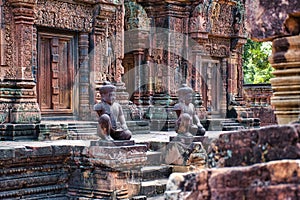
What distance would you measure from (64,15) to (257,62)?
16204 millimetres

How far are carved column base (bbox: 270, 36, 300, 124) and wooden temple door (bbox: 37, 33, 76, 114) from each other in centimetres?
641

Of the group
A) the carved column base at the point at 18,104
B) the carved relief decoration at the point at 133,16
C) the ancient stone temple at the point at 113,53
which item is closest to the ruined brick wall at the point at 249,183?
the ancient stone temple at the point at 113,53

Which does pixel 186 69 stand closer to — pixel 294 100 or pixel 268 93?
pixel 268 93

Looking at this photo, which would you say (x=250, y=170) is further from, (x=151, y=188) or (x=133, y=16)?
(x=133, y=16)

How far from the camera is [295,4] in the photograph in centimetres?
383

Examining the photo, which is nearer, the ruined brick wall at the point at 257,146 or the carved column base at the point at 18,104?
the ruined brick wall at the point at 257,146

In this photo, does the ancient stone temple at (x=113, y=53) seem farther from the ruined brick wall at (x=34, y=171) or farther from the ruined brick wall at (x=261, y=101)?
the ruined brick wall at (x=261, y=101)

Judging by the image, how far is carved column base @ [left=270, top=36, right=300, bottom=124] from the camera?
13.7ft

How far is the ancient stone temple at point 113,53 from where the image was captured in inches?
364

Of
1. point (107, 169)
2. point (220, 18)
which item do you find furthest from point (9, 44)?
point (220, 18)

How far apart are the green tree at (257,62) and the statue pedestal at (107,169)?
17.1m

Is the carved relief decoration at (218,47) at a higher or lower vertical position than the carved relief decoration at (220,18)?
lower

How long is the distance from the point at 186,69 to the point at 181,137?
4804 millimetres

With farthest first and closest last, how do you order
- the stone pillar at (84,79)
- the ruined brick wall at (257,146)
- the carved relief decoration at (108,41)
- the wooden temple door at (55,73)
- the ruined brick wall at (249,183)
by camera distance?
the carved relief decoration at (108,41) → the stone pillar at (84,79) → the wooden temple door at (55,73) → the ruined brick wall at (257,146) → the ruined brick wall at (249,183)
